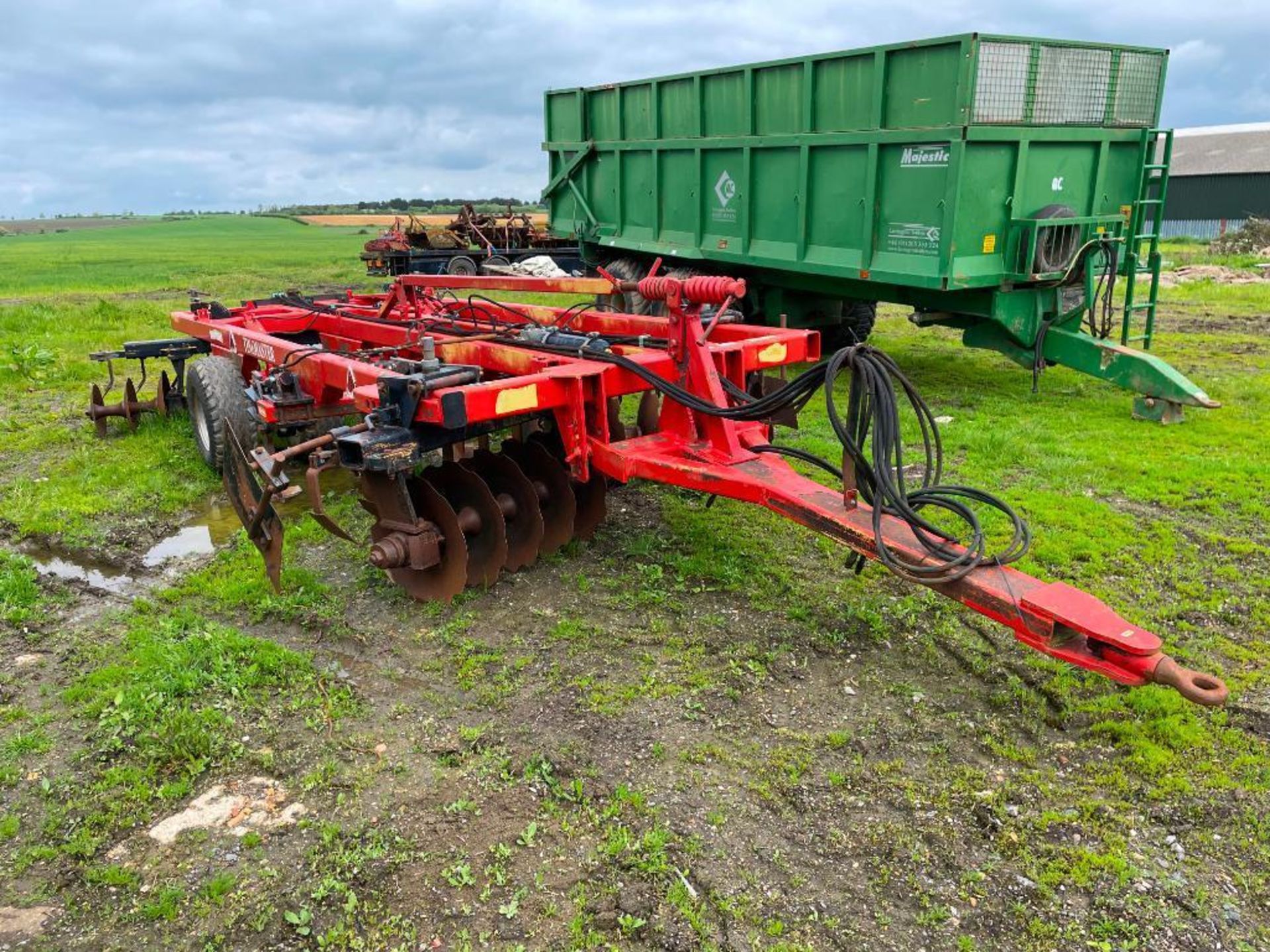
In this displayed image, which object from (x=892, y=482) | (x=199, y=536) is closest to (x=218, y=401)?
(x=199, y=536)

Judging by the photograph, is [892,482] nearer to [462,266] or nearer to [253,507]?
[253,507]

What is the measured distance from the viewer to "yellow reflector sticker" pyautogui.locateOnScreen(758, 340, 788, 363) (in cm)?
492

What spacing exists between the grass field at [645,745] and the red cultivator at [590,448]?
422 millimetres

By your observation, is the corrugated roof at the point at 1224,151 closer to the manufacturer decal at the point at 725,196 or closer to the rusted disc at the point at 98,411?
the manufacturer decal at the point at 725,196

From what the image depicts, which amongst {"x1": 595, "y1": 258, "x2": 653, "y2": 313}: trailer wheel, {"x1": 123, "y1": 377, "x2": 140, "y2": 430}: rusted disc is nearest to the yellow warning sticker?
{"x1": 123, "y1": 377, "x2": 140, "y2": 430}: rusted disc

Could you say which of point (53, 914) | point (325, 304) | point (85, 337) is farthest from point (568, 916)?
point (85, 337)

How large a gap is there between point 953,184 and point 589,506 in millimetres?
3958

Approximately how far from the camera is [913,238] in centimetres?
745

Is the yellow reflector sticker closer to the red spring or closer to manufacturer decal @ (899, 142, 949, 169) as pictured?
the red spring

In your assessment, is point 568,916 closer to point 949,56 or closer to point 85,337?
point 949,56

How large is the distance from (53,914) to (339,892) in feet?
2.62

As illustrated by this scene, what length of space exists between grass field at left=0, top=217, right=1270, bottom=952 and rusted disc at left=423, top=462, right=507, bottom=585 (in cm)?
15

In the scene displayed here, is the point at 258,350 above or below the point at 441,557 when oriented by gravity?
above

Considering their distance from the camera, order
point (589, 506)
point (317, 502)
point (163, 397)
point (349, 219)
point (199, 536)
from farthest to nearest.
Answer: point (349, 219), point (163, 397), point (199, 536), point (589, 506), point (317, 502)
